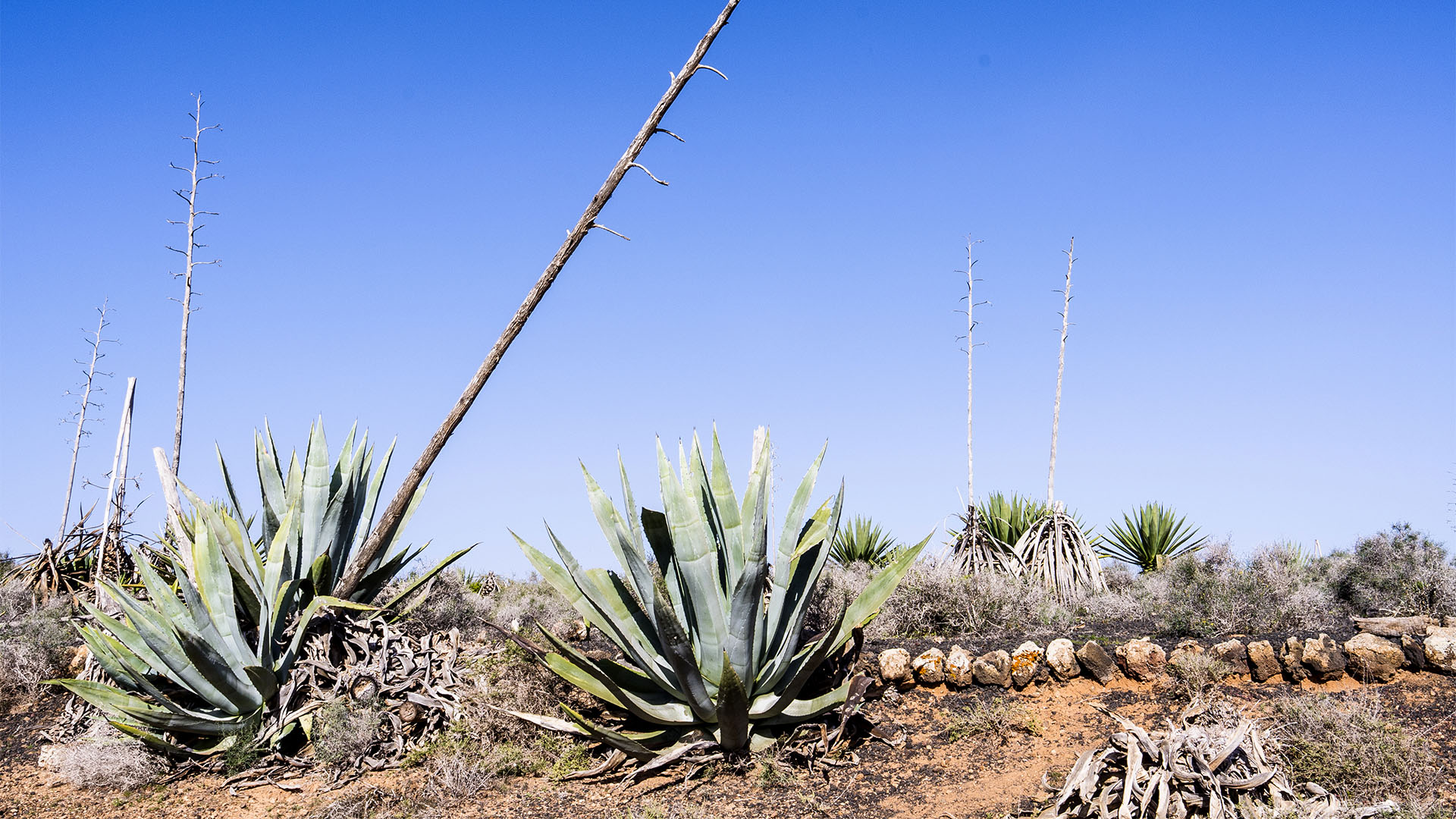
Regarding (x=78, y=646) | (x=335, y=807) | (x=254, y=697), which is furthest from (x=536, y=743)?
(x=78, y=646)

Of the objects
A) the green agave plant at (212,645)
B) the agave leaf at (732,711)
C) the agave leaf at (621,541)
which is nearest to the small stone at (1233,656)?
the agave leaf at (732,711)

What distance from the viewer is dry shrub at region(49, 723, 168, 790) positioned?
21.4ft

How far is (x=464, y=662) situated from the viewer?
730 centimetres

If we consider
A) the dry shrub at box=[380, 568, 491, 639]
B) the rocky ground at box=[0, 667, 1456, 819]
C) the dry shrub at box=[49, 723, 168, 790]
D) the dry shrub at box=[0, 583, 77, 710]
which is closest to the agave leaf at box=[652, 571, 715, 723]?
the rocky ground at box=[0, 667, 1456, 819]

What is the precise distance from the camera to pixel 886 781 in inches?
228

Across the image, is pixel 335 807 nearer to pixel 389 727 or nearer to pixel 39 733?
pixel 389 727

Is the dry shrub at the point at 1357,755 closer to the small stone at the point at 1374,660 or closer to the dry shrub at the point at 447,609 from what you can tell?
the small stone at the point at 1374,660

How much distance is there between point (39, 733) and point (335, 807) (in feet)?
13.9

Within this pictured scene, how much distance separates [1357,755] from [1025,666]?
2.10 m

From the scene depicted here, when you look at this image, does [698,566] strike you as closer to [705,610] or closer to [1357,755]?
[705,610]

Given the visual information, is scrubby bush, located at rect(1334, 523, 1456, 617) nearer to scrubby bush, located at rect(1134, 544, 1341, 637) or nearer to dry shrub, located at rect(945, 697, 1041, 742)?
scrubby bush, located at rect(1134, 544, 1341, 637)

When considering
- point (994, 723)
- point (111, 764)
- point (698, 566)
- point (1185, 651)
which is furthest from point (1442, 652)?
point (111, 764)

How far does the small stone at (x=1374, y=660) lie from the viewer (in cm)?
674

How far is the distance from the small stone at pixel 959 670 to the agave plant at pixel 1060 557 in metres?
→ 5.25
